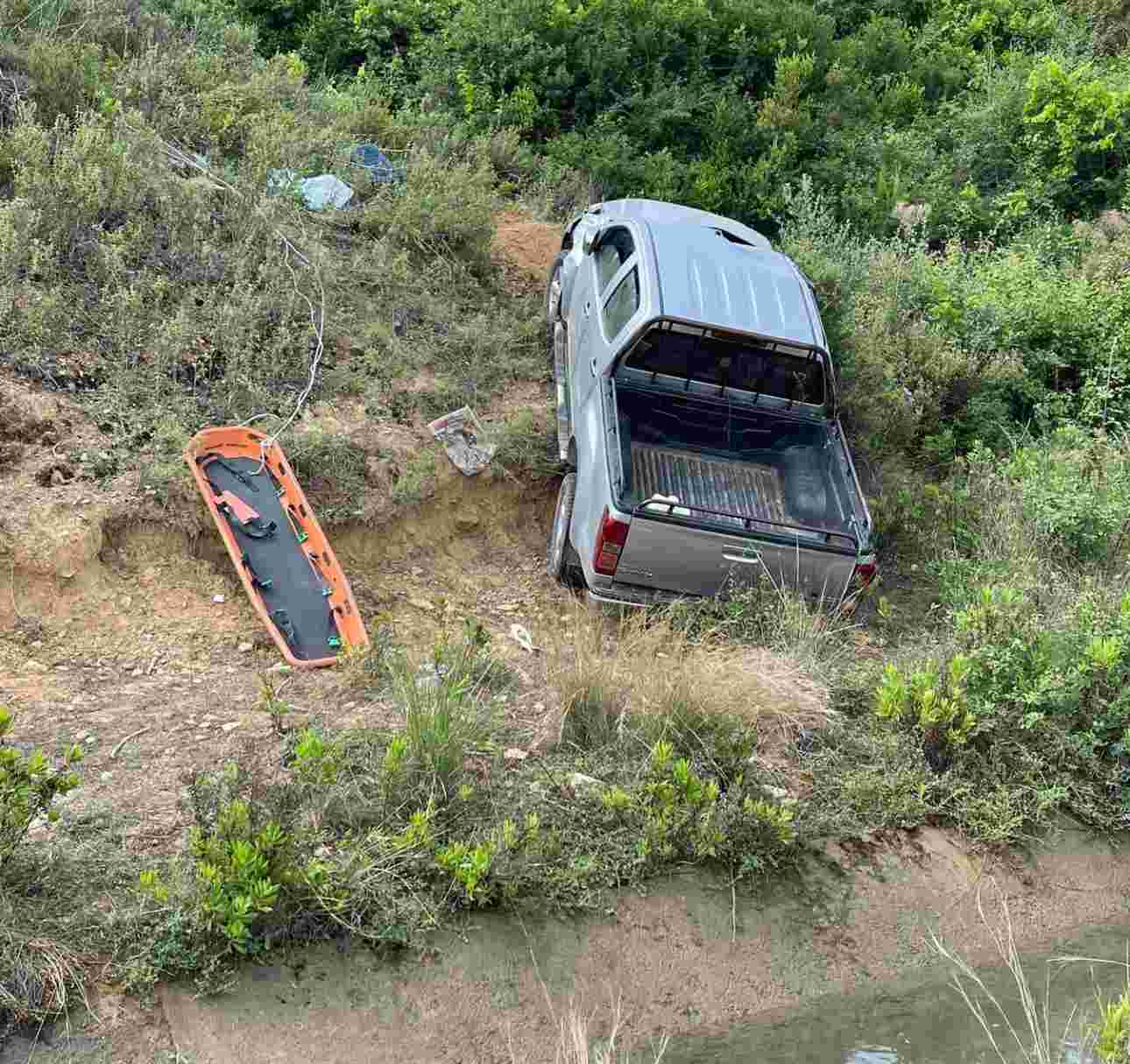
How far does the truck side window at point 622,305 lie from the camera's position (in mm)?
8258

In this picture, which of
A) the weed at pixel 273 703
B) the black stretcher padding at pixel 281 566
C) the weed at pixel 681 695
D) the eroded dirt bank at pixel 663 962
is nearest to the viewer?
the eroded dirt bank at pixel 663 962

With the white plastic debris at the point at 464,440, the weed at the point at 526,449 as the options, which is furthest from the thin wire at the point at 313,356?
the weed at the point at 526,449

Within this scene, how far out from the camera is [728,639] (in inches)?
285

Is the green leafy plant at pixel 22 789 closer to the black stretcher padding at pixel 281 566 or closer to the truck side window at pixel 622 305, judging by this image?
the black stretcher padding at pixel 281 566

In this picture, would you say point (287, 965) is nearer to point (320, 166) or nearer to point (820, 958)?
point (820, 958)

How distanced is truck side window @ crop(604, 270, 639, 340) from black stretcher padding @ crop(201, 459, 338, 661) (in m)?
2.49

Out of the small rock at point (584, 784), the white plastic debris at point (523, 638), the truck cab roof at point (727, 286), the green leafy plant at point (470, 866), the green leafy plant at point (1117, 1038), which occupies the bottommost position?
the white plastic debris at point (523, 638)

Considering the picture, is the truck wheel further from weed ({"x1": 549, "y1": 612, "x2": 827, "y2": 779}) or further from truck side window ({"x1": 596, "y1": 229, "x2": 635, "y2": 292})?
truck side window ({"x1": 596, "y1": 229, "x2": 635, "y2": 292})

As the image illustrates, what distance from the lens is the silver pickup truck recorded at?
7.50 m

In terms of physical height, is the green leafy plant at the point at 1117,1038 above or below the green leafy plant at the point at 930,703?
above

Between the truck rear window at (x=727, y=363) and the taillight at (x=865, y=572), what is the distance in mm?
1402

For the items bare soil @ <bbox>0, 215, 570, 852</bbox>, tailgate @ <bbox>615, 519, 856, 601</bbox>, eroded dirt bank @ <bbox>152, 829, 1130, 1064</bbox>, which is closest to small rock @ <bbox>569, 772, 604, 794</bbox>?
bare soil @ <bbox>0, 215, 570, 852</bbox>

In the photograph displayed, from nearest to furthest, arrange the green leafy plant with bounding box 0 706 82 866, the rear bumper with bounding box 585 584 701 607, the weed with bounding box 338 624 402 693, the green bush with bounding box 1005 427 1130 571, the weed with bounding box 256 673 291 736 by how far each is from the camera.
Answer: the green leafy plant with bounding box 0 706 82 866, the weed with bounding box 256 673 291 736, the weed with bounding box 338 624 402 693, the rear bumper with bounding box 585 584 701 607, the green bush with bounding box 1005 427 1130 571

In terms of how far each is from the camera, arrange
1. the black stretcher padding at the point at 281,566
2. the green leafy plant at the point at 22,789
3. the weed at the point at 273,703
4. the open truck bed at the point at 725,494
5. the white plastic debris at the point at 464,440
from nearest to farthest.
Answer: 1. the green leafy plant at the point at 22,789
2. the weed at the point at 273,703
3. the black stretcher padding at the point at 281,566
4. the open truck bed at the point at 725,494
5. the white plastic debris at the point at 464,440
